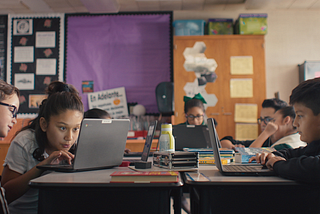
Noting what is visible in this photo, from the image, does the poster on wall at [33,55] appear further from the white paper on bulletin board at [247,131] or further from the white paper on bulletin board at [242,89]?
the white paper on bulletin board at [247,131]

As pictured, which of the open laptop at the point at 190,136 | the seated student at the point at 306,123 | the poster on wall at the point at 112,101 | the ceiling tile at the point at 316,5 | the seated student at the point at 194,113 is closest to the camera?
the seated student at the point at 306,123

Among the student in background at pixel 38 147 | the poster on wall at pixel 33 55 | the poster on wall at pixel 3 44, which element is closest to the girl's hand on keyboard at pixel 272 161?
the student in background at pixel 38 147

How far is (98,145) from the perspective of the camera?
1.12 m

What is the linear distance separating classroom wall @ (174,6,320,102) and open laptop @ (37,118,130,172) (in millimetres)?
3294

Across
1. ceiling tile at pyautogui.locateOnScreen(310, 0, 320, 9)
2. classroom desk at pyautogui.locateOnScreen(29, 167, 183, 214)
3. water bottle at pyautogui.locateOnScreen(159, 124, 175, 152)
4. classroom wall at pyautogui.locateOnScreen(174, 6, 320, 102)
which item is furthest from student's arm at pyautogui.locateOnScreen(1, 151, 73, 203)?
ceiling tile at pyautogui.locateOnScreen(310, 0, 320, 9)

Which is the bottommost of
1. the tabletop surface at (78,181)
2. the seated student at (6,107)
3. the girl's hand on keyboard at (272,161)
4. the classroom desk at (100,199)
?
the classroom desk at (100,199)

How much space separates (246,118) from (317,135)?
8.28 feet

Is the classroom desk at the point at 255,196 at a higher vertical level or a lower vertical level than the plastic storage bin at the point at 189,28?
lower

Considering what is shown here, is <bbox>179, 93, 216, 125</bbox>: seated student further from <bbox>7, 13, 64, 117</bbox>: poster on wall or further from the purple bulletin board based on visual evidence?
<bbox>7, 13, 64, 117</bbox>: poster on wall

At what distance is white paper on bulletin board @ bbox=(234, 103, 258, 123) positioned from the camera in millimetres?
3531

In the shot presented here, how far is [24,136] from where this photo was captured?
1.26 meters

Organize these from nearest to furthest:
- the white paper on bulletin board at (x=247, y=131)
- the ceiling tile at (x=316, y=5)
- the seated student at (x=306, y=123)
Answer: the seated student at (x=306, y=123), the white paper on bulletin board at (x=247, y=131), the ceiling tile at (x=316, y=5)

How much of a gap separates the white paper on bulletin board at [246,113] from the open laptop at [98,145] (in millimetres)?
2596

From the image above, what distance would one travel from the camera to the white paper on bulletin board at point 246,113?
11.6ft
